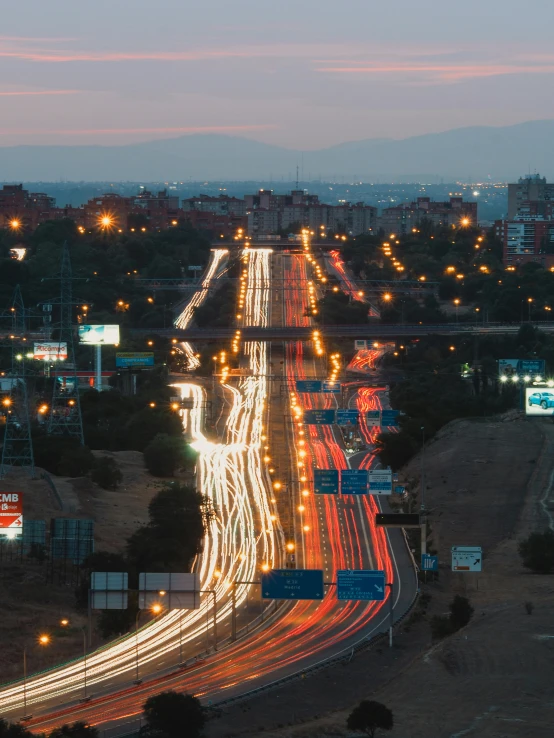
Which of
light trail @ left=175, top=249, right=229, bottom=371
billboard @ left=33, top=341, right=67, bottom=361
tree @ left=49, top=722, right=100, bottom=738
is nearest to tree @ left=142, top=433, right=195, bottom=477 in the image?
billboard @ left=33, top=341, right=67, bottom=361

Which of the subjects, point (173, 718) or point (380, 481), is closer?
point (173, 718)

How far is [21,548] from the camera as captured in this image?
108 ft

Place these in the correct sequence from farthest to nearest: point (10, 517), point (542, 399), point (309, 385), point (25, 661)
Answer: point (309, 385), point (542, 399), point (10, 517), point (25, 661)

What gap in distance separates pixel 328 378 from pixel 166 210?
96.2 m

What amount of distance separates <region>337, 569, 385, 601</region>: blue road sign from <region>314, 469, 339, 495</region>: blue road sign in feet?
30.5

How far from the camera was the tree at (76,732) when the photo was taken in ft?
67.4

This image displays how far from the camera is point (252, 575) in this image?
33781mm

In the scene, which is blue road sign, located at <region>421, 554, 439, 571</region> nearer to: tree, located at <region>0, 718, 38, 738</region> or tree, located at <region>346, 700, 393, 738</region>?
tree, located at <region>346, 700, 393, 738</region>

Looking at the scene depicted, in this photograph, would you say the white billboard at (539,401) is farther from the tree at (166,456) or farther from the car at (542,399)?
the tree at (166,456)

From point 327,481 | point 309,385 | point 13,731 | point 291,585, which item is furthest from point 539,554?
point 309,385

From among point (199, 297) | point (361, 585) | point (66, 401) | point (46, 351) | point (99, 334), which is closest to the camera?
point (361, 585)

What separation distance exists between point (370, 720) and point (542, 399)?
3075 centimetres

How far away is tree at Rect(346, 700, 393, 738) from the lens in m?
21.2

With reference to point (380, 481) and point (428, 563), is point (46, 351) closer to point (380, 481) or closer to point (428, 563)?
point (380, 481)
